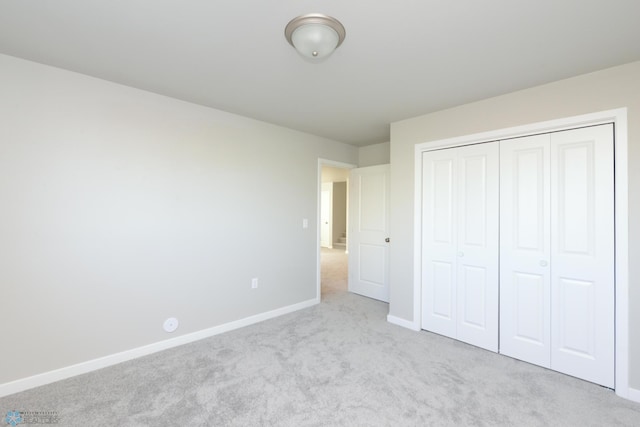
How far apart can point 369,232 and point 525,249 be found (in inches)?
80.0

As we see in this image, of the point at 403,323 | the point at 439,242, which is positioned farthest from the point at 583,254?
the point at 403,323

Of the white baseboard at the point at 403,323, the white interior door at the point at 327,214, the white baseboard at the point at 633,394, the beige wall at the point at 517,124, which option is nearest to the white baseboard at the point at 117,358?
the white baseboard at the point at 403,323

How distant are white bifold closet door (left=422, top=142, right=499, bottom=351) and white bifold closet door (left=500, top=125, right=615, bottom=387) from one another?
10 cm

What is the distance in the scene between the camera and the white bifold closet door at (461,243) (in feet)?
8.72

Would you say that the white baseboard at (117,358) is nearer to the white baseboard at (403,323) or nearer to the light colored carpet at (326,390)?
the light colored carpet at (326,390)

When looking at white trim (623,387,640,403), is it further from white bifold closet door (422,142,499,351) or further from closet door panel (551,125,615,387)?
white bifold closet door (422,142,499,351)

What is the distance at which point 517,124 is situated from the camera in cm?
245

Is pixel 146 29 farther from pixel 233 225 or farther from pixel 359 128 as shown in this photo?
pixel 359 128

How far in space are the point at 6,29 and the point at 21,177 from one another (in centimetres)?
93

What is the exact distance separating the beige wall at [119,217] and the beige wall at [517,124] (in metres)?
1.45

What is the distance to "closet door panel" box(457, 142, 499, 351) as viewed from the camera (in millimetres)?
2639

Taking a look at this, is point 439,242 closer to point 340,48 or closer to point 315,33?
point 340,48

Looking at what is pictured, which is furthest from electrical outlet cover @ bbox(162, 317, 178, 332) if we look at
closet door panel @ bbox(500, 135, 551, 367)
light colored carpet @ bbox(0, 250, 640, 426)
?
closet door panel @ bbox(500, 135, 551, 367)

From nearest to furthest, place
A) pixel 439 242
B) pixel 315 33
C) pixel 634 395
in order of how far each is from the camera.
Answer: pixel 315 33
pixel 634 395
pixel 439 242
